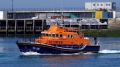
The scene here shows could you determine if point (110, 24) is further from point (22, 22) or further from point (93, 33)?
point (22, 22)

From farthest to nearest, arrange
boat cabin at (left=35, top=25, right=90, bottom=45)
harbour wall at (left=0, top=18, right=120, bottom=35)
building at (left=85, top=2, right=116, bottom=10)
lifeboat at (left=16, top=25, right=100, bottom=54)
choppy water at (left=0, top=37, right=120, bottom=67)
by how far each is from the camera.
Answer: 1. building at (left=85, top=2, right=116, bottom=10)
2. harbour wall at (left=0, top=18, right=120, bottom=35)
3. boat cabin at (left=35, top=25, right=90, bottom=45)
4. lifeboat at (left=16, top=25, right=100, bottom=54)
5. choppy water at (left=0, top=37, right=120, bottom=67)

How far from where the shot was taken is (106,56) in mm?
53031

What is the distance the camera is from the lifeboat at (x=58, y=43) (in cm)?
5238

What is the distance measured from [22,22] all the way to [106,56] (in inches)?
1974

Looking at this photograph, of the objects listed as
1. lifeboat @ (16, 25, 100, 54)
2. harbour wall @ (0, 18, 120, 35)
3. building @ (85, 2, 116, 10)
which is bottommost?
lifeboat @ (16, 25, 100, 54)

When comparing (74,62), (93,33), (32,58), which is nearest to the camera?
(74,62)

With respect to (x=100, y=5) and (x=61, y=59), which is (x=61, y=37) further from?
(x=100, y=5)

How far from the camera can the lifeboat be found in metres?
52.4

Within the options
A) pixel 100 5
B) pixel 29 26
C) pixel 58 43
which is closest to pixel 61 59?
pixel 58 43

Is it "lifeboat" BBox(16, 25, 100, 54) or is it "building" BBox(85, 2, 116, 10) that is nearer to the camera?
"lifeboat" BBox(16, 25, 100, 54)

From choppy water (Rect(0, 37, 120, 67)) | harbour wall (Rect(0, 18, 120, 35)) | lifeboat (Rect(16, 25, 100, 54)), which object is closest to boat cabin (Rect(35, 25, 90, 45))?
lifeboat (Rect(16, 25, 100, 54))

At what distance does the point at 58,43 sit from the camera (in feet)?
173

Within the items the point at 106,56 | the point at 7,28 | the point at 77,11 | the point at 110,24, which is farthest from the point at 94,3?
the point at 106,56

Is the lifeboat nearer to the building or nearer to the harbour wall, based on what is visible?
the harbour wall
